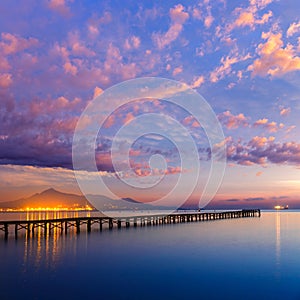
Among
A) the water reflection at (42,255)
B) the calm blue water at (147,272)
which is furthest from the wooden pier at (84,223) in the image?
the calm blue water at (147,272)

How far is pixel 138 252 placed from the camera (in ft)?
105

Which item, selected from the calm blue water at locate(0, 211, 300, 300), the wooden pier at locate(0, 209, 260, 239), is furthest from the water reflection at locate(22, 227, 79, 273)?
the wooden pier at locate(0, 209, 260, 239)

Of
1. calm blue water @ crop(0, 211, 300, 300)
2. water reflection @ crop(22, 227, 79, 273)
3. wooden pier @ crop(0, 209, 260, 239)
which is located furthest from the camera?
wooden pier @ crop(0, 209, 260, 239)

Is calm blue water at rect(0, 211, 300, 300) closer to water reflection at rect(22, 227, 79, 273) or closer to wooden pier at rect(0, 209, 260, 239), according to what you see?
water reflection at rect(22, 227, 79, 273)

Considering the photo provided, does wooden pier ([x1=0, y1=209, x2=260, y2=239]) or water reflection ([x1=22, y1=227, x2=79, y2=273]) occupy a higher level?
water reflection ([x1=22, y1=227, x2=79, y2=273])

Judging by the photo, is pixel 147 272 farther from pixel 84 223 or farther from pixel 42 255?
pixel 84 223

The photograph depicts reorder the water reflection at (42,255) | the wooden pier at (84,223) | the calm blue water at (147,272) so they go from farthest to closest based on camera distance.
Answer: the wooden pier at (84,223)
the water reflection at (42,255)
the calm blue water at (147,272)

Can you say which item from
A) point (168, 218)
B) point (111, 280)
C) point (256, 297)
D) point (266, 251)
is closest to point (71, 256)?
point (111, 280)

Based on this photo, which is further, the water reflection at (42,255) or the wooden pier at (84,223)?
the wooden pier at (84,223)

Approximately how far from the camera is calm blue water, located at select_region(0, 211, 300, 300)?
17.8m

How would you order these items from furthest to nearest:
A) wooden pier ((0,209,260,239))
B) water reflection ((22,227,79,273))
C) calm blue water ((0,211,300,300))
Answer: wooden pier ((0,209,260,239)) < water reflection ((22,227,79,273)) < calm blue water ((0,211,300,300))

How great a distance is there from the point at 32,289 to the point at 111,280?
193 inches

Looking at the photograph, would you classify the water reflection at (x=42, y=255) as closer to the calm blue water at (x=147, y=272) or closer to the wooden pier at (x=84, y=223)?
the calm blue water at (x=147, y=272)

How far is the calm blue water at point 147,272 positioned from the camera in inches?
699
